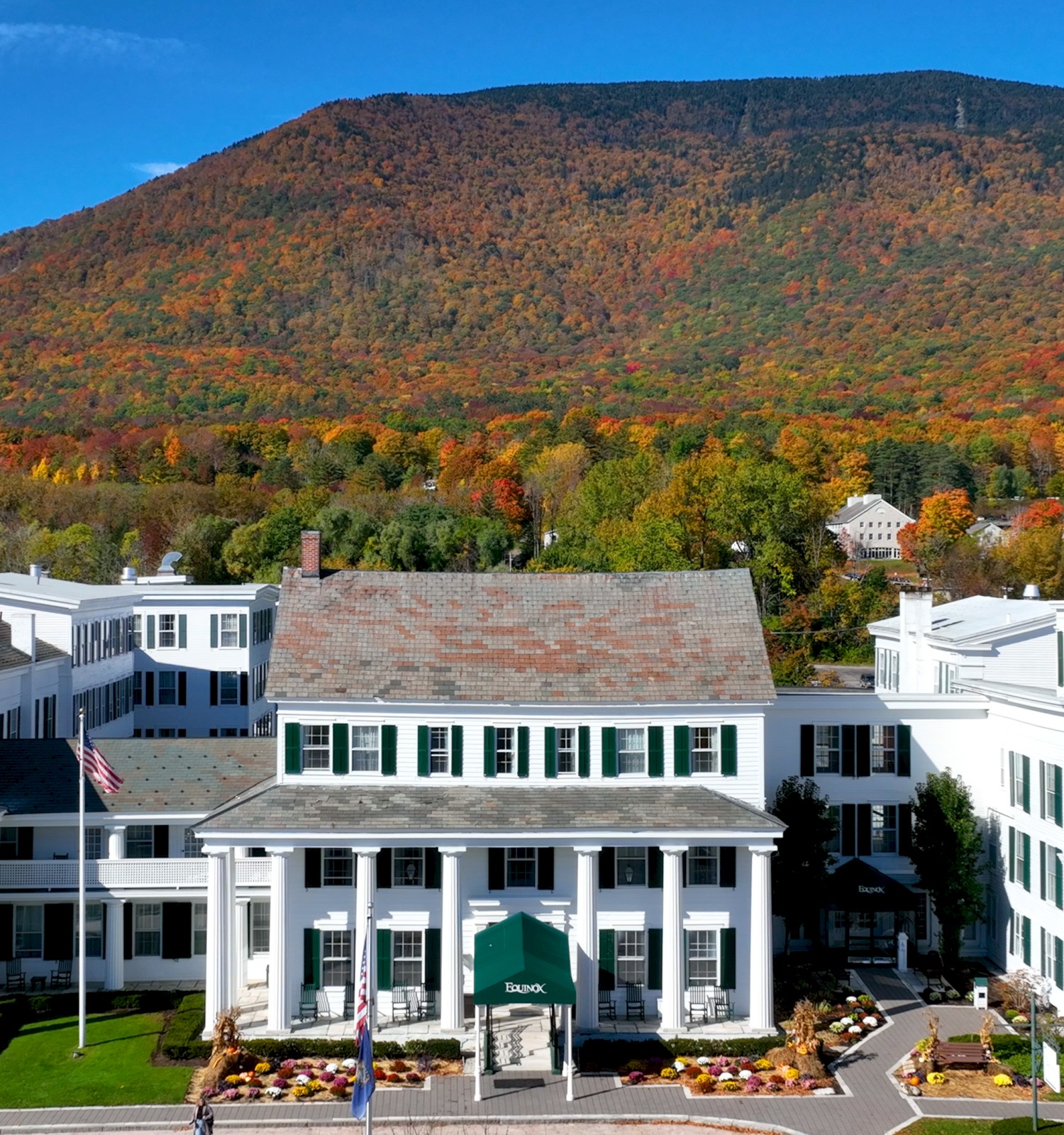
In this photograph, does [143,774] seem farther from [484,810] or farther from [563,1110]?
[563,1110]

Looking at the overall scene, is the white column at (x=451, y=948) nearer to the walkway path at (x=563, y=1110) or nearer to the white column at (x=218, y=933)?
the walkway path at (x=563, y=1110)

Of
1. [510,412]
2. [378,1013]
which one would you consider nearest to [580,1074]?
[378,1013]

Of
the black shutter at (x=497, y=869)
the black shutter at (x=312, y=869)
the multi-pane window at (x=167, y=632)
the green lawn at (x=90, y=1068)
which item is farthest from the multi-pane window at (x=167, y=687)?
the black shutter at (x=497, y=869)

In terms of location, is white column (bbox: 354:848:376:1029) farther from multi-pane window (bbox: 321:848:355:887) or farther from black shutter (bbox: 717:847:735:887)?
black shutter (bbox: 717:847:735:887)

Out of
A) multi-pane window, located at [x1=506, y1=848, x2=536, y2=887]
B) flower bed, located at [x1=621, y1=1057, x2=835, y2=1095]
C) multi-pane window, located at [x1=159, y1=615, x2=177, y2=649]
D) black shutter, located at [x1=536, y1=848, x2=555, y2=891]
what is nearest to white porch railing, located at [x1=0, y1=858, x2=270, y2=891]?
multi-pane window, located at [x1=506, y1=848, x2=536, y2=887]

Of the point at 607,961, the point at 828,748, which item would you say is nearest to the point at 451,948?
the point at 607,961

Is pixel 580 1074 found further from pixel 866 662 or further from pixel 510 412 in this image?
pixel 510 412
